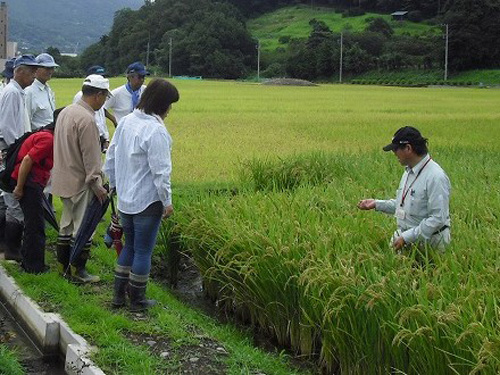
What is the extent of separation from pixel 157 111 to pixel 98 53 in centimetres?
9891

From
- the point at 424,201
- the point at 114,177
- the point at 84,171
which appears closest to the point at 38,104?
the point at 84,171

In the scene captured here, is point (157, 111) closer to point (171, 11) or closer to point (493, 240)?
point (493, 240)

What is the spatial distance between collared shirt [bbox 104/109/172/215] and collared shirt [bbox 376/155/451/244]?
5.25 ft

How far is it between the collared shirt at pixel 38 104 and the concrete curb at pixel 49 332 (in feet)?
7.56

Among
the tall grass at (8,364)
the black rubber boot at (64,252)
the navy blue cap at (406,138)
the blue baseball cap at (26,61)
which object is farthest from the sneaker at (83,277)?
the navy blue cap at (406,138)

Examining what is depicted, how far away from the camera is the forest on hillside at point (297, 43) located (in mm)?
67438

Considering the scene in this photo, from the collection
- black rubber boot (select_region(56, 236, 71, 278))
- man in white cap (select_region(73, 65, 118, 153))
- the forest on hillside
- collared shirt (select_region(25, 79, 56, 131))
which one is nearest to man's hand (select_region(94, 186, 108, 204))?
black rubber boot (select_region(56, 236, 71, 278))

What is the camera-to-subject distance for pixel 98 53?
10050cm

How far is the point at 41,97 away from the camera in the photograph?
7.88 meters

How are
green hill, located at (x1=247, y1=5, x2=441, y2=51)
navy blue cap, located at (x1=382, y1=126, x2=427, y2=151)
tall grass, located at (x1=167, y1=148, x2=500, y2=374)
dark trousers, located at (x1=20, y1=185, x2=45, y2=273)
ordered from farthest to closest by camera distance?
green hill, located at (x1=247, y1=5, x2=441, y2=51) < dark trousers, located at (x1=20, y1=185, x2=45, y2=273) < navy blue cap, located at (x1=382, y1=126, x2=427, y2=151) < tall grass, located at (x1=167, y1=148, x2=500, y2=374)

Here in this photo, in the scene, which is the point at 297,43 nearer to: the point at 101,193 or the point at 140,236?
the point at 101,193

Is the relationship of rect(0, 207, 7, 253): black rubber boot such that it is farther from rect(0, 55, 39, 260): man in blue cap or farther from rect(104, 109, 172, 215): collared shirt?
rect(104, 109, 172, 215): collared shirt

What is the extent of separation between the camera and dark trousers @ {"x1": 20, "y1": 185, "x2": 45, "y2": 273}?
622 centimetres

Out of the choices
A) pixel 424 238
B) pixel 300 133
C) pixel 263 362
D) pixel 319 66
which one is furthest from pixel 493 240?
pixel 319 66
